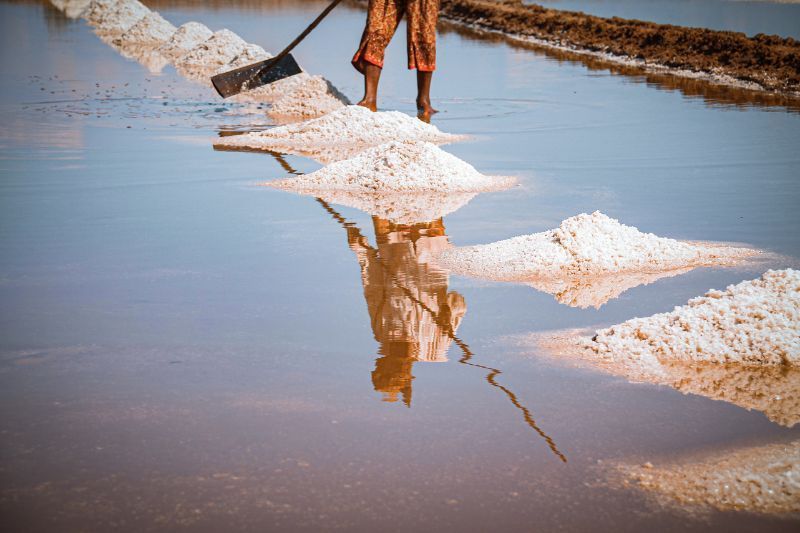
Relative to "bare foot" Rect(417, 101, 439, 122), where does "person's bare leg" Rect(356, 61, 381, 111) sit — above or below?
above

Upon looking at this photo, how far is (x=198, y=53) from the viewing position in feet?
33.5

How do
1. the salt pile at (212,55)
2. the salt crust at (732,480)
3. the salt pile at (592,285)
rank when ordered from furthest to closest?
the salt pile at (212,55), the salt pile at (592,285), the salt crust at (732,480)

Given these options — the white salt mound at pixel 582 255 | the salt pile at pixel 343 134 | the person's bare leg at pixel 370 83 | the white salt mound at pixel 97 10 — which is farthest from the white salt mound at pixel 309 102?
the white salt mound at pixel 97 10

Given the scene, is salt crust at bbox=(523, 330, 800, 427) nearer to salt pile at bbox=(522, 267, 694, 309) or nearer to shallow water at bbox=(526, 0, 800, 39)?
salt pile at bbox=(522, 267, 694, 309)

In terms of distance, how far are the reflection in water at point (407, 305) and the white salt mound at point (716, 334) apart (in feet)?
1.08

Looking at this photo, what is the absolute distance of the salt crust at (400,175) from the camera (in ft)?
14.0

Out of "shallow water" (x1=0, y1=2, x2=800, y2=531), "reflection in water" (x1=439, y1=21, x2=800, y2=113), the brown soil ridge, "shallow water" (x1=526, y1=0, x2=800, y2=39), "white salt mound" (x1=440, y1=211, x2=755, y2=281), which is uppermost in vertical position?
"shallow water" (x1=526, y1=0, x2=800, y2=39)

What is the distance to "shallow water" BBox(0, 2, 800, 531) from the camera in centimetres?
171

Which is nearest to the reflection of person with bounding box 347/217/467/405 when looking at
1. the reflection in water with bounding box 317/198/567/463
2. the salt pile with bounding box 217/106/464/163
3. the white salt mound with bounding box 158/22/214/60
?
the reflection in water with bounding box 317/198/567/463

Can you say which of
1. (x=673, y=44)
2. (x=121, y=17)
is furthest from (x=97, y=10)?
(x=673, y=44)

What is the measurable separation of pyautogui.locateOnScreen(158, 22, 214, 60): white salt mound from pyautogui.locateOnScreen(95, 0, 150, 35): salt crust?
3.15 meters

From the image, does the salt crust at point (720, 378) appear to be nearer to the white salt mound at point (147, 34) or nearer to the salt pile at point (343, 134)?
the salt pile at point (343, 134)

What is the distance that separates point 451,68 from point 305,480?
8764 millimetres

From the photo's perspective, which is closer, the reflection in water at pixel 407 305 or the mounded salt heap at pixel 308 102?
the reflection in water at pixel 407 305
